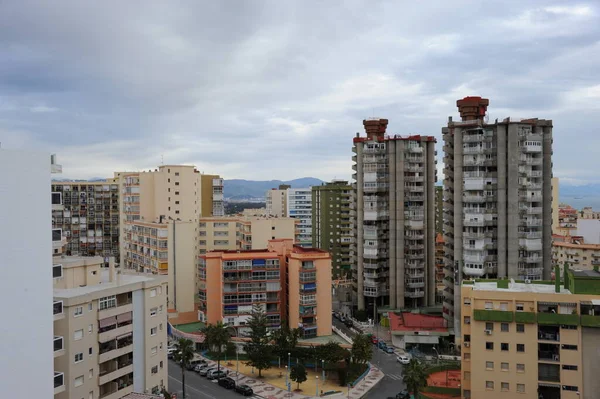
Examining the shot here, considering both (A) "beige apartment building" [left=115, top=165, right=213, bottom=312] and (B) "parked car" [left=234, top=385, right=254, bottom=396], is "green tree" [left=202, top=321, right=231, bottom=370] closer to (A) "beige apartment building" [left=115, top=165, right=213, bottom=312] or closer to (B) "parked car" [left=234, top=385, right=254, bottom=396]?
(B) "parked car" [left=234, top=385, right=254, bottom=396]

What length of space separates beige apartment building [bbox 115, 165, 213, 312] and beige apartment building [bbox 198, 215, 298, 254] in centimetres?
163

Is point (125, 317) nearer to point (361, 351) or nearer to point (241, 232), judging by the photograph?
point (361, 351)

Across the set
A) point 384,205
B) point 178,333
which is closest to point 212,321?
point 178,333

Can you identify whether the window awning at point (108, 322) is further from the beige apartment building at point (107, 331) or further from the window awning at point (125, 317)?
the window awning at point (125, 317)

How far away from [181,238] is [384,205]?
25.6 meters

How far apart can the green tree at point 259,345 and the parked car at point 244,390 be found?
9.75 feet

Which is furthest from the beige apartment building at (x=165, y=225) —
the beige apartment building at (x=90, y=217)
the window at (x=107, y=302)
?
the window at (x=107, y=302)

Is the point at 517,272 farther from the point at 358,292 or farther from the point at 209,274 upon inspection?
the point at 209,274

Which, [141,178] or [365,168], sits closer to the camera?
[365,168]

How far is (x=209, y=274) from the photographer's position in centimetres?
5856

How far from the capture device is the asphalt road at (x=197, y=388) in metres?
44.8

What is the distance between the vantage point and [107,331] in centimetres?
3344

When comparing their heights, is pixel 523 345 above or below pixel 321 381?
above

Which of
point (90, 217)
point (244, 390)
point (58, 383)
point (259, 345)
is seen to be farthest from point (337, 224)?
point (58, 383)
